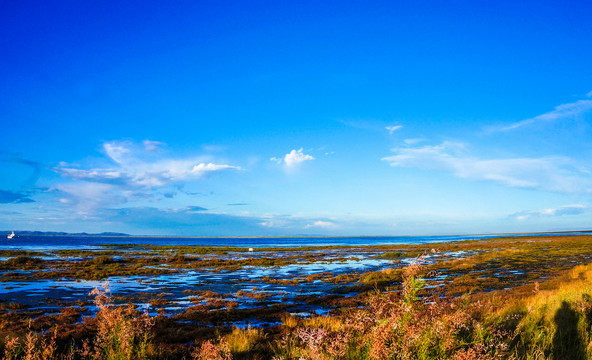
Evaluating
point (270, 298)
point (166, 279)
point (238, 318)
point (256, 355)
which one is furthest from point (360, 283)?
point (256, 355)

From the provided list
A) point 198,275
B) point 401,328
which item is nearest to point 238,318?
point 401,328

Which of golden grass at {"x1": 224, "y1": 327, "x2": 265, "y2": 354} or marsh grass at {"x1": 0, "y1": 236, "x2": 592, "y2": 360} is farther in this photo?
golden grass at {"x1": 224, "y1": 327, "x2": 265, "y2": 354}

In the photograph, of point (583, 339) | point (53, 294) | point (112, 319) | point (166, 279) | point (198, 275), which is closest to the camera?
point (112, 319)

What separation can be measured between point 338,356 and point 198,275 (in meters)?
32.7

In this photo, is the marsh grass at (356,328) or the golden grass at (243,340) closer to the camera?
the marsh grass at (356,328)

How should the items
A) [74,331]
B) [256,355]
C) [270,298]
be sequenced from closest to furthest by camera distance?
[256,355] < [74,331] < [270,298]

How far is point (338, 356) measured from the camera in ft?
14.9

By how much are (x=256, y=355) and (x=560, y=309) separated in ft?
31.2

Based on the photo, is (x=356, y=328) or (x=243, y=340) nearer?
(x=356, y=328)

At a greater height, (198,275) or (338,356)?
(338,356)

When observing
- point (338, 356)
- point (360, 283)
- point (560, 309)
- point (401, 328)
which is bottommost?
point (360, 283)

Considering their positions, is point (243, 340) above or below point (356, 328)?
below

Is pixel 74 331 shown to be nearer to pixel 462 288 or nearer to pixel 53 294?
pixel 53 294

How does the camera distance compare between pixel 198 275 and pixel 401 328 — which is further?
pixel 198 275
